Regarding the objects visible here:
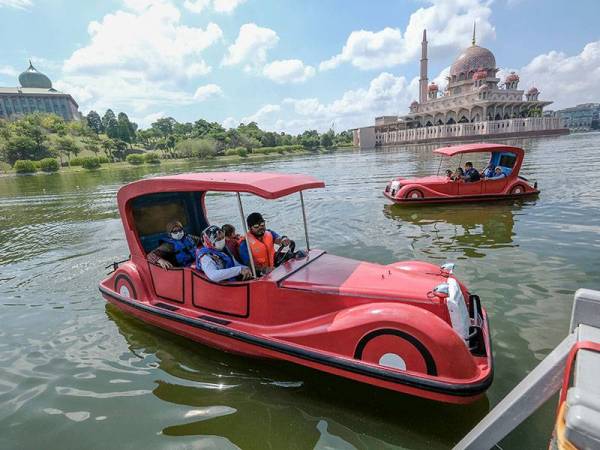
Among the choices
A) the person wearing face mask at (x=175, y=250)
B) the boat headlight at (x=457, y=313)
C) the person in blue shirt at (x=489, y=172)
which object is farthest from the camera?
the person in blue shirt at (x=489, y=172)

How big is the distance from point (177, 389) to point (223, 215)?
37.1ft

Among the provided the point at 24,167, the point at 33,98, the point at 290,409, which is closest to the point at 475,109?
the point at 24,167

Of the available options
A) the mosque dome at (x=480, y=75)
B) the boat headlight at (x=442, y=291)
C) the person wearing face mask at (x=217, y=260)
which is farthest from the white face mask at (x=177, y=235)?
the mosque dome at (x=480, y=75)

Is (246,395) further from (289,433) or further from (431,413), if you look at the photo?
(431,413)

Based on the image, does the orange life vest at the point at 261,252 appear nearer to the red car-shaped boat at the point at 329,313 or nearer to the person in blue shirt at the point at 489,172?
the red car-shaped boat at the point at 329,313

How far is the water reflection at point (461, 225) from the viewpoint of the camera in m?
8.70

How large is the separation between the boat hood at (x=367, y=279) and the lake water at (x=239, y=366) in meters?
1.12

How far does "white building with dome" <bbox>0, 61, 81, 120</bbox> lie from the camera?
106 metres

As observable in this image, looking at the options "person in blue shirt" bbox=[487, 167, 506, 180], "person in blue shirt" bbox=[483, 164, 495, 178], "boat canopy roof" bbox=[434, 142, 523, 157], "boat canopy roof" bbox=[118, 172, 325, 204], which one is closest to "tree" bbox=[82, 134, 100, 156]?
"boat canopy roof" bbox=[434, 142, 523, 157]

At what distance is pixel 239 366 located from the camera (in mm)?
4598

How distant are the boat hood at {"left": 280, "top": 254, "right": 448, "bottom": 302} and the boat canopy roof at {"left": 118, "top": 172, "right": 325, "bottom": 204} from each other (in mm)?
1024

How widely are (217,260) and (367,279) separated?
1.97m

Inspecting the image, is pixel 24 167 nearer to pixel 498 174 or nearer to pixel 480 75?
pixel 498 174

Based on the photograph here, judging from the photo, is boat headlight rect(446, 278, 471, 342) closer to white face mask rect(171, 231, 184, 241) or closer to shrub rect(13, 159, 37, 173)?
white face mask rect(171, 231, 184, 241)
